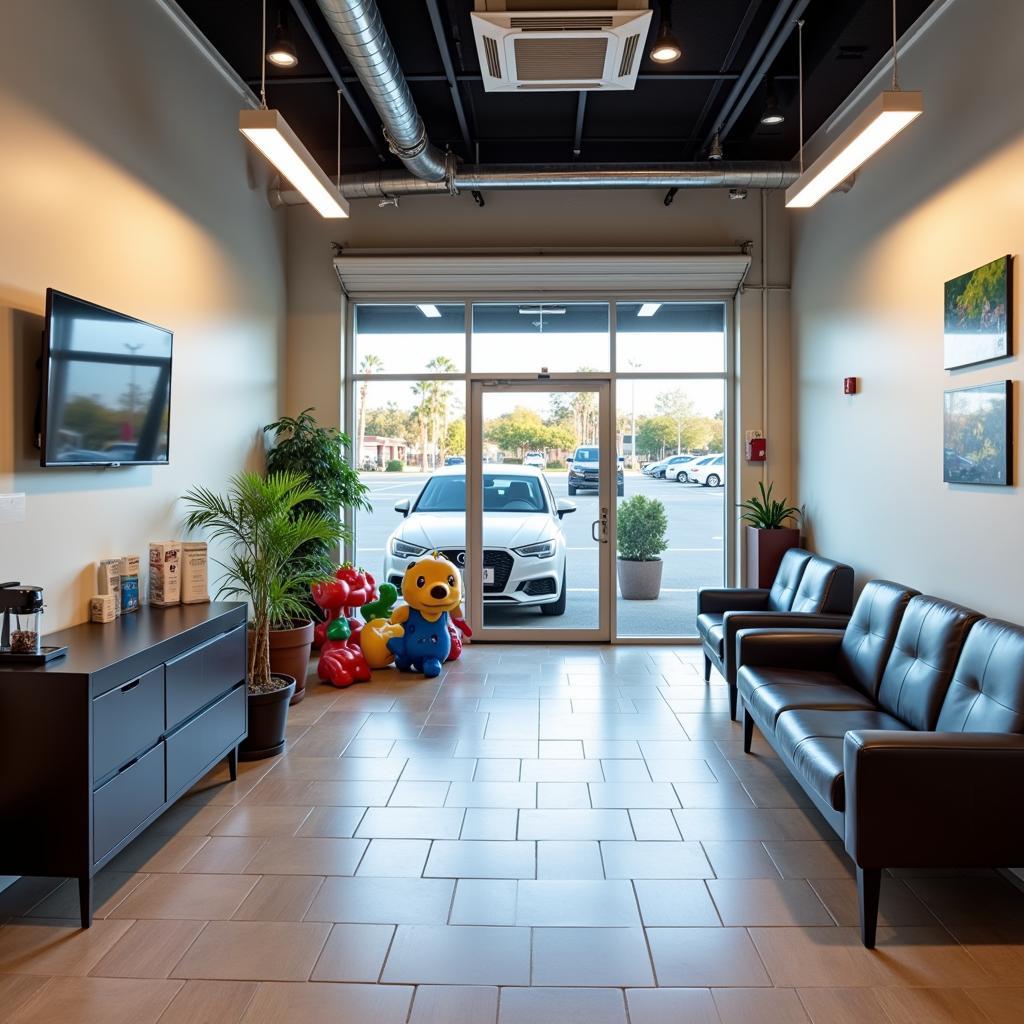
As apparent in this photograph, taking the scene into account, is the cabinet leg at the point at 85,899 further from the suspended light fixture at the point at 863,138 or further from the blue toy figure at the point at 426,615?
the suspended light fixture at the point at 863,138

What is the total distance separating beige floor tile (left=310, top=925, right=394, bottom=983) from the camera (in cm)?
227

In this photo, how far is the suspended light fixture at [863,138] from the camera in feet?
10.5

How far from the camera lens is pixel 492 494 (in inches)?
262

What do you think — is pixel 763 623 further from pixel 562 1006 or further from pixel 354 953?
pixel 354 953

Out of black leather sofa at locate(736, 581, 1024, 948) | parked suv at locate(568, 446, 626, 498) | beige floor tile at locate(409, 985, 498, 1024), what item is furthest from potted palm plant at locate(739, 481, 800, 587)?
beige floor tile at locate(409, 985, 498, 1024)

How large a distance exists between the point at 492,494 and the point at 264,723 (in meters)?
3.14

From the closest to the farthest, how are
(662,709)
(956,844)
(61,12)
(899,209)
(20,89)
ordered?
(956,844) < (20,89) < (61,12) < (899,209) < (662,709)

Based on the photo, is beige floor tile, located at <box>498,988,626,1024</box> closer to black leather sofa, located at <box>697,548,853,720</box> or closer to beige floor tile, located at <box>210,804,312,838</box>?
beige floor tile, located at <box>210,804,312,838</box>

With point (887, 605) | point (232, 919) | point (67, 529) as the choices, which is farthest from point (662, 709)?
point (67, 529)

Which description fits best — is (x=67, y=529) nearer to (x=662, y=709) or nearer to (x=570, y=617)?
(x=662, y=709)

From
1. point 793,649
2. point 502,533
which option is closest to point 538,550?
point 502,533

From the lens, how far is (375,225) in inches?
256

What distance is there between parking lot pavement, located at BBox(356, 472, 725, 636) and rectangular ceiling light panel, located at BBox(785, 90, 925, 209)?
280 cm

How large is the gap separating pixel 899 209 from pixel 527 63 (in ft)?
7.29
